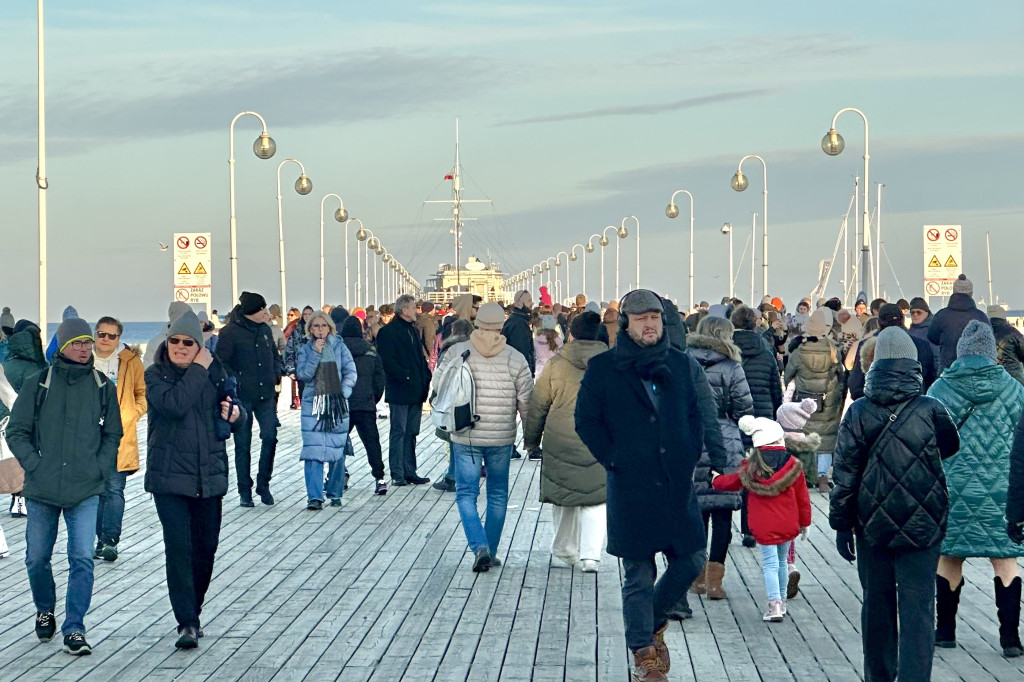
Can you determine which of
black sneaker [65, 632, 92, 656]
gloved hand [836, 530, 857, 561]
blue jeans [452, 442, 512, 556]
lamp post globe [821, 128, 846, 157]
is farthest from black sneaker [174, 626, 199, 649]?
lamp post globe [821, 128, 846, 157]

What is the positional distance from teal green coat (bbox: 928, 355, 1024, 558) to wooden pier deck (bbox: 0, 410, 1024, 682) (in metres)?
0.66

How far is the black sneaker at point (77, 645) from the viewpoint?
8.88 meters

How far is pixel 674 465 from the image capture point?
8.00m

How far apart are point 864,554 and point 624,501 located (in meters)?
1.23

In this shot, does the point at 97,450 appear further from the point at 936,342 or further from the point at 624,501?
the point at 936,342

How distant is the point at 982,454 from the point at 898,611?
1.56m

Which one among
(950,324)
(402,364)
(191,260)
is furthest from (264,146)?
(950,324)

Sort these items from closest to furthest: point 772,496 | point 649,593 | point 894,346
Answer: point 894,346 → point 649,593 → point 772,496

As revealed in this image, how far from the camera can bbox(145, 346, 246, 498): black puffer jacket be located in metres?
9.06

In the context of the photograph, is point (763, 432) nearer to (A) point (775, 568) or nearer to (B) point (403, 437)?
(A) point (775, 568)

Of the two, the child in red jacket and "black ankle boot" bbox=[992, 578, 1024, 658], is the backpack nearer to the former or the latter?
the child in red jacket

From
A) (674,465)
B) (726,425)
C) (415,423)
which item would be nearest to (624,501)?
(674,465)

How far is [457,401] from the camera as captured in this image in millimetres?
11922

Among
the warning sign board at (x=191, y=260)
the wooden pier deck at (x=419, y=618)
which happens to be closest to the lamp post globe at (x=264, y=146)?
the warning sign board at (x=191, y=260)
